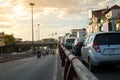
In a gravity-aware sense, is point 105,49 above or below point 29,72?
above

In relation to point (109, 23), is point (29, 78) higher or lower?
lower

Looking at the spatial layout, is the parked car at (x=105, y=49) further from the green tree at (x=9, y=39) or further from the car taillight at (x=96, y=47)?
the green tree at (x=9, y=39)

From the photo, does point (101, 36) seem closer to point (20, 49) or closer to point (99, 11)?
point (99, 11)

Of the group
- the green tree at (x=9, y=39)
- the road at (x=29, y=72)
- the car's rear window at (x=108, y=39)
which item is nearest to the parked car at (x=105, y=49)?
the car's rear window at (x=108, y=39)

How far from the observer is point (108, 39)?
14531mm

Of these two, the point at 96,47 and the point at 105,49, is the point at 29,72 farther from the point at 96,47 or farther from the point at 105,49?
the point at 105,49

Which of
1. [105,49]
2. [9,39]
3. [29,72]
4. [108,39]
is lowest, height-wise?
[29,72]

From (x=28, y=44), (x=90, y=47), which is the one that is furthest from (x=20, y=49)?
(x=90, y=47)

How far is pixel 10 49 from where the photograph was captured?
549 ft

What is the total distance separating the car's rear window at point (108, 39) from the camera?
14531 millimetres

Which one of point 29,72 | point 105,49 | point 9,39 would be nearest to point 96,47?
point 105,49

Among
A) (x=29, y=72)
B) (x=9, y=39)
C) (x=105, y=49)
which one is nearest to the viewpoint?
(x=105, y=49)

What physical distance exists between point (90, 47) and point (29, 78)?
4.24 meters

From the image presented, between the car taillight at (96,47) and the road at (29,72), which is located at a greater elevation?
the car taillight at (96,47)
